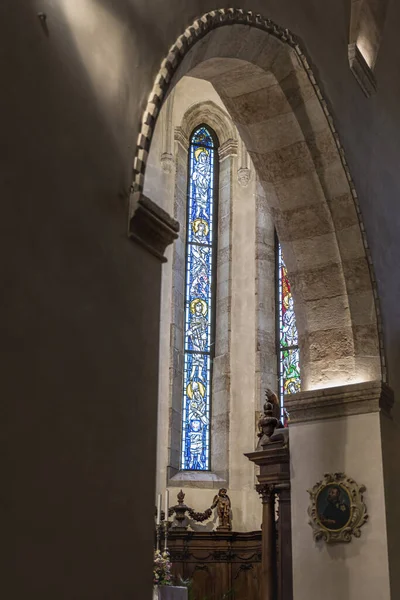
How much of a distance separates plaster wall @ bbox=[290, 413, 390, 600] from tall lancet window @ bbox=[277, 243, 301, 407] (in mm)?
6014

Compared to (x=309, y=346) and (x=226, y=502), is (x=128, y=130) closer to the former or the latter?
(x=309, y=346)

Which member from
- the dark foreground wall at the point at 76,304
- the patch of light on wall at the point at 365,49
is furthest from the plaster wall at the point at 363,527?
the patch of light on wall at the point at 365,49

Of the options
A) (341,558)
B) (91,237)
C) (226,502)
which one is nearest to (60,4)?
(91,237)

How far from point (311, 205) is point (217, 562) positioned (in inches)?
242

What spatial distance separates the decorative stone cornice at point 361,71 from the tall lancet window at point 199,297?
20.7 ft

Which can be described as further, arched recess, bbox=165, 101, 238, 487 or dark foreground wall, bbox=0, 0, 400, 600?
arched recess, bbox=165, 101, 238, 487

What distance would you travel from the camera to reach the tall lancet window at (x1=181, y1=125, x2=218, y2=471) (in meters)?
12.1

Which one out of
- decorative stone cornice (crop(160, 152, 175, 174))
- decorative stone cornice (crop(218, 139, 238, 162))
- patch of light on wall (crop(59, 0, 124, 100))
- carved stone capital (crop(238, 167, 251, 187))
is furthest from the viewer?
decorative stone cornice (crop(218, 139, 238, 162))

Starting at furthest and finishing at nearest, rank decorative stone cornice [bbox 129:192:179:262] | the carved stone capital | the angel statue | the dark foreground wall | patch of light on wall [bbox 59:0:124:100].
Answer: the carved stone capital < the angel statue < decorative stone cornice [bbox 129:192:179:262] < patch of light on wall [bbox 59:0:124:100] < the dark foreground wall

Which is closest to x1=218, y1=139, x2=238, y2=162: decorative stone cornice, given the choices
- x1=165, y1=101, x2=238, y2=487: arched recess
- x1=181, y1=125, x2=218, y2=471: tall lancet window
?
x1=165, y1=101, x2=238, y2=487: arched recess

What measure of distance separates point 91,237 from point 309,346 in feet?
10.2

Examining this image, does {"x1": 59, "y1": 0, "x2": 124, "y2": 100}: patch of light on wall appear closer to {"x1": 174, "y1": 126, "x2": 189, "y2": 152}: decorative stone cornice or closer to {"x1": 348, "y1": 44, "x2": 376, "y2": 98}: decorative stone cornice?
{"x1": 348, "y1": 44, "x2": 376, "y2": 98}: decorative stone cornice

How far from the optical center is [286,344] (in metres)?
12.4

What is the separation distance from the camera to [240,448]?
38.7 ft
